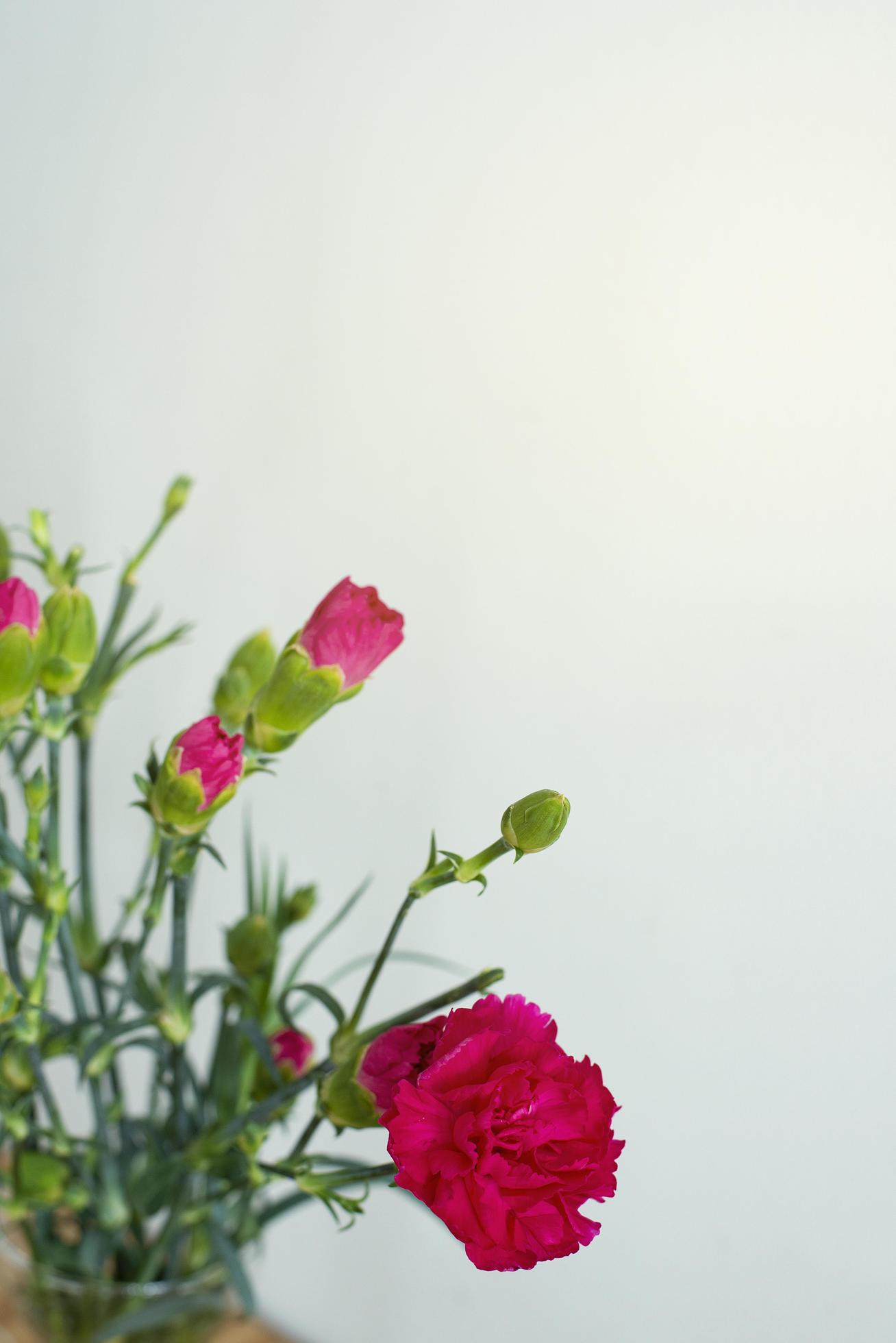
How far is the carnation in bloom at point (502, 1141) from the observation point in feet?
1.59

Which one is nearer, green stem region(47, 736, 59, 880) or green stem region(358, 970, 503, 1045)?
green stem region(358, 970, 503, 1045)

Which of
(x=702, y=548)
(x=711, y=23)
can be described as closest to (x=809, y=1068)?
(x=702, y=548)

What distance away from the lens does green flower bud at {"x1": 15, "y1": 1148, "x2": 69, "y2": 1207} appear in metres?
0.75

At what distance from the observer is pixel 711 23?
2.48 ft

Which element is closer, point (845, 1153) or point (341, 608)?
point (341, 608)

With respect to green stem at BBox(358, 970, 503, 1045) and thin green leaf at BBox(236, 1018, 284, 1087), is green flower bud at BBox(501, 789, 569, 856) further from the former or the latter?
thin green leaf at BBox(236, 1018, 284, 1087)

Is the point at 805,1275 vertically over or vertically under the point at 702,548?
under

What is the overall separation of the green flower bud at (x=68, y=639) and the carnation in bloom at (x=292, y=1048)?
0.87 ft

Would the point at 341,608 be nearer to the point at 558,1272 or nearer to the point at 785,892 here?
the point at 785,892

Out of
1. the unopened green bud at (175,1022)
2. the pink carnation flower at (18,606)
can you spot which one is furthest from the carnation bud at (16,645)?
the unopened green bud at (175,1022)

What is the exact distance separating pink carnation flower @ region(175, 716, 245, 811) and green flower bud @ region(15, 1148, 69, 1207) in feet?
1.07

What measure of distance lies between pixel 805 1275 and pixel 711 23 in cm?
84

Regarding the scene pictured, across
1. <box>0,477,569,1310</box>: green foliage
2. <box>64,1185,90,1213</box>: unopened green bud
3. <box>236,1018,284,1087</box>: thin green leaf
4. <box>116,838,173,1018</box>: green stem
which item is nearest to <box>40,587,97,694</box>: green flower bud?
<box>0,477,569,1310</box>: green foliage

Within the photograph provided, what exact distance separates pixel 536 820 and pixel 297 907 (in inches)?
11.9
